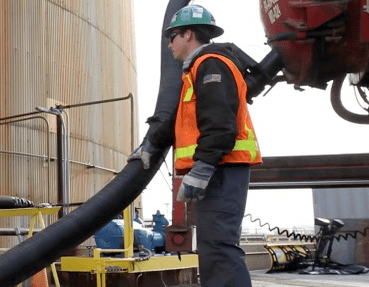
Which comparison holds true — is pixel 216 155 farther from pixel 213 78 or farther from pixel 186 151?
pixel 213 78

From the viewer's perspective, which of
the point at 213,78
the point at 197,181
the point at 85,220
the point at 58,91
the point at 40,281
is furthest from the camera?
the point at 58,91

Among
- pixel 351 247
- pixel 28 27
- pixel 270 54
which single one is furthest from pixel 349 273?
pixel 270 54

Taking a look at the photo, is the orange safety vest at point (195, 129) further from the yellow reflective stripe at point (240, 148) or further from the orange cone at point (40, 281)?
Answer: the orange cone at point (40, 281)

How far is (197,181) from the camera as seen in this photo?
10.3ft

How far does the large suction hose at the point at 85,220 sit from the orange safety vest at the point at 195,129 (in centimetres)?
104

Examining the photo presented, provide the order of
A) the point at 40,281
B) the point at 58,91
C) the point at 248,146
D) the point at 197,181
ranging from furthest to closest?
1. the point at 58,91
2. the point at 40,281
3. the point at 248,146
4. the point at 197,181

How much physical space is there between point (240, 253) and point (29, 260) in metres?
1.37

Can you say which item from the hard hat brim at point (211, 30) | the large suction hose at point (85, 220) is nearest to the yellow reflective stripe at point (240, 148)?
the hard hat brim at point (211, 30)

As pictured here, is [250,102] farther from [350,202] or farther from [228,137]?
[350,202]

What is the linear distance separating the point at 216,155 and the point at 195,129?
0.27 m

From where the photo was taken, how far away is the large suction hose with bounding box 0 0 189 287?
152 inches

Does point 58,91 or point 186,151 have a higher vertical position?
point 58,91

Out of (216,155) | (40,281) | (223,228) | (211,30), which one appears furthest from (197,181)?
(40,281)

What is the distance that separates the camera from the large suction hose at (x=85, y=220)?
3871 millimetres
